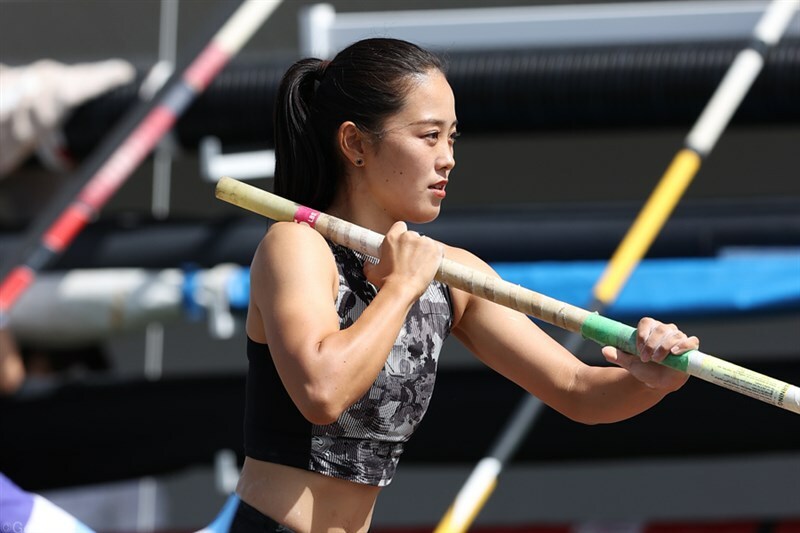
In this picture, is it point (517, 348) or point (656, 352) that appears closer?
point (656, 352)

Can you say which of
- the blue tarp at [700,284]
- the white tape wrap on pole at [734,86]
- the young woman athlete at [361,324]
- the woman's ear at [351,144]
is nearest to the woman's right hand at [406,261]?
the young woman athlete at [361,324]

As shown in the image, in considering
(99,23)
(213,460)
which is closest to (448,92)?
(213,460)

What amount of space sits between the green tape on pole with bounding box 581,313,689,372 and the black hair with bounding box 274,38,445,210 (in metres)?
0.44

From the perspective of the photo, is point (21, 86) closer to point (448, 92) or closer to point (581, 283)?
point (581, 283)

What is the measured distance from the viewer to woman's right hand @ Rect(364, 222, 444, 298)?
1.95 m

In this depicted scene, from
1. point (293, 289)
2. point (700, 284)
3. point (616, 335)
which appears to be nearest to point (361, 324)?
point (293, 289)

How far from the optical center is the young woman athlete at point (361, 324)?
1.88m

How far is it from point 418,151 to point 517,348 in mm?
380

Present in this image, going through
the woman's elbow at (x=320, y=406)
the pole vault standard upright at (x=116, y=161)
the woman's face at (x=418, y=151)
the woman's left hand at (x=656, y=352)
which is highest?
the pole vault standard upright at (x=116, y=161)

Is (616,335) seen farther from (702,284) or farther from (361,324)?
(702,284)

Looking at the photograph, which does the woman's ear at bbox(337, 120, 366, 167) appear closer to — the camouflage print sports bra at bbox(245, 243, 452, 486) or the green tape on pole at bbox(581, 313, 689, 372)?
the camouflage print sports bra at bbox(245, 243, 452, 486)

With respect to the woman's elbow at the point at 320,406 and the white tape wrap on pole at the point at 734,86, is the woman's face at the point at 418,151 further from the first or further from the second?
the white tape wrap on pole at the point at 734,86

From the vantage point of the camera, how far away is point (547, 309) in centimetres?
210

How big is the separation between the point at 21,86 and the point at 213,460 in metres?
1.39
